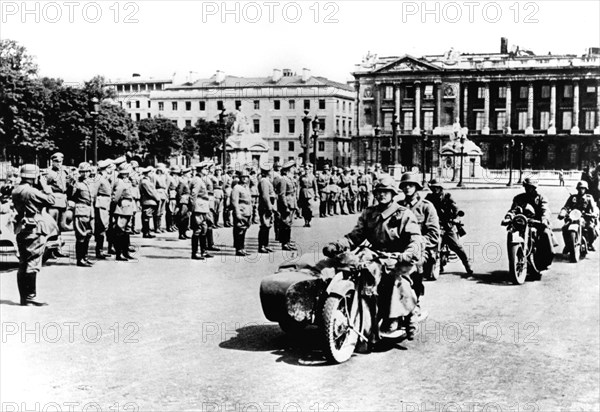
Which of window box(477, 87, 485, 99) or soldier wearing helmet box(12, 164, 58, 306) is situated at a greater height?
window box(477, 87, 485, 99)

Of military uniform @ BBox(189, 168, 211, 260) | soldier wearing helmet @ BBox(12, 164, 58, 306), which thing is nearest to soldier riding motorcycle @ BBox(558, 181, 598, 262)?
military uniform @ BBox(189, 168, 211, 260)

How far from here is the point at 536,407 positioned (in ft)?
19.1

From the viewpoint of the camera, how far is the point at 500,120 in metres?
83.2

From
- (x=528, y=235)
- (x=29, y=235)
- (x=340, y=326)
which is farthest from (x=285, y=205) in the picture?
(x=340, y=326)

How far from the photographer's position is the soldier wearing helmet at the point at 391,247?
7.27 m

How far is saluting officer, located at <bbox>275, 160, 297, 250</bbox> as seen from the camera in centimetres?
1557

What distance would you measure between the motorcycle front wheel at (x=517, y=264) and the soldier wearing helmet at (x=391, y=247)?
380 centimetres

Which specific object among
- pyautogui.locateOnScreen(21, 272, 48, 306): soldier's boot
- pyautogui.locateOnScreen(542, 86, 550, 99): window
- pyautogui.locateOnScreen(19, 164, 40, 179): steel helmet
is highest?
pyautogui.locateOnScreen(542, 86, 550, 99): window

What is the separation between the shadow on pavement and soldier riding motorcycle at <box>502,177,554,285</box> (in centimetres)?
435

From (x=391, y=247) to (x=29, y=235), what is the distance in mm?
4677

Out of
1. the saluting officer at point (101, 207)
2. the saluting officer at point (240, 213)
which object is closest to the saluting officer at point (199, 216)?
the saluting officer at point (240, 213)

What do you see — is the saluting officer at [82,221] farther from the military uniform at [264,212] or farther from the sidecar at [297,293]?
the sidecar at [297,293]

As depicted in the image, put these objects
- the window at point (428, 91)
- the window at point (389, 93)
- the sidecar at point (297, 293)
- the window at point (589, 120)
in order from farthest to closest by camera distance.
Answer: the window at point (389, 93) < the window at point (428, 91) < the window at point (589, 120) < the sidecar at point (297, 293)

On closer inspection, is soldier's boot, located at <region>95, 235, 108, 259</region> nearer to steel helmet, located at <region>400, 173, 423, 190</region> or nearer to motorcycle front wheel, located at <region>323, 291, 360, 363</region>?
steel helmet, located at <region>400, 173, 423, 190</region>
